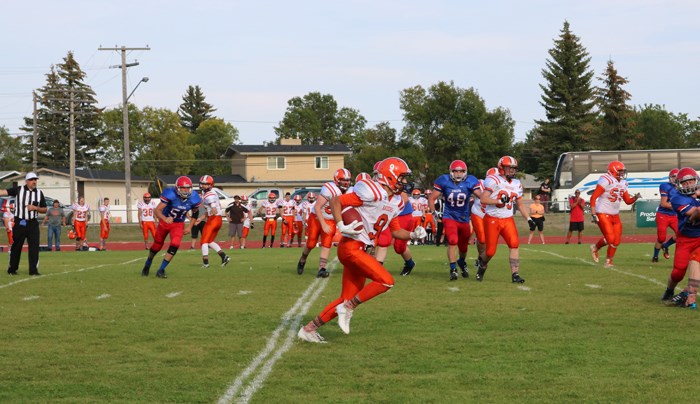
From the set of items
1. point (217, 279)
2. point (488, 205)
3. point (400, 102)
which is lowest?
point (217, 279)

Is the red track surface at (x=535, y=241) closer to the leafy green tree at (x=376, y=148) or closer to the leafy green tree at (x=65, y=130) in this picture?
the leafy green tree at (x=376, y=148)

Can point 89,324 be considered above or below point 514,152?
below

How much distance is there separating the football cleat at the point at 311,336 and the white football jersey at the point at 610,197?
32.1 ft

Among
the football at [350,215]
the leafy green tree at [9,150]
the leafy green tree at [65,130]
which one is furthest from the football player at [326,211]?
the leafy green tree at [9,150]

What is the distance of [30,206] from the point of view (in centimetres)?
1670

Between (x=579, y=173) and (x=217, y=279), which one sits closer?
(x=217, y=279)

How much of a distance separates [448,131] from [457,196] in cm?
5870

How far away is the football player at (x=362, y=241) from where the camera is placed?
8.72 meters

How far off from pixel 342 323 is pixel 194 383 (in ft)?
7.69

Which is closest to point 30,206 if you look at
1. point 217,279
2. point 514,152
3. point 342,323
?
point 217,279

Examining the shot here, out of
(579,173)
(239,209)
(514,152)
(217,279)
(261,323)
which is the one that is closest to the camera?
(261,323)

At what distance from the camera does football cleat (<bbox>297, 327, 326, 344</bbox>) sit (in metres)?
8.67

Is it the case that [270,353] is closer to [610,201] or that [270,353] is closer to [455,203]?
[455,203]

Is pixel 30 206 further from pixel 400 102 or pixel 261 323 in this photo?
pixel 400 102
